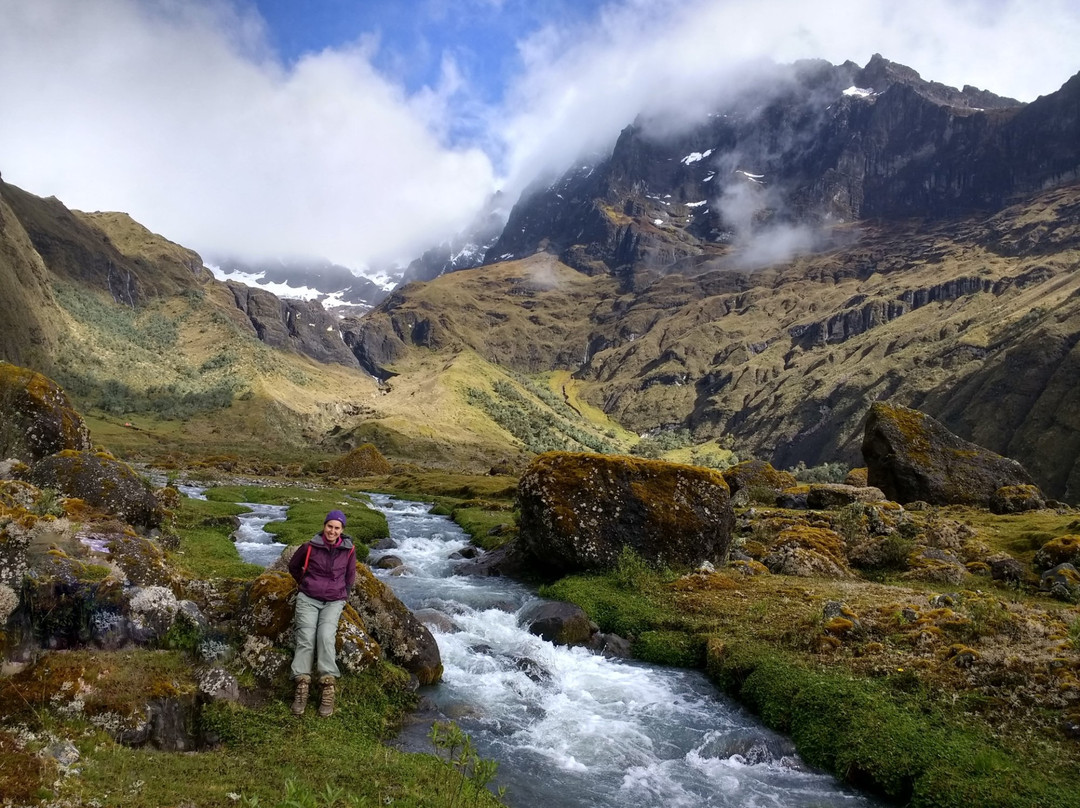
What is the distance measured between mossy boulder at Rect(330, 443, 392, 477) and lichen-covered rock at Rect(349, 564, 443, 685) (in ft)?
297

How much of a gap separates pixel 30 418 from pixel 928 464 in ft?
196

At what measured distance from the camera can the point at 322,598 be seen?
43.1 ft

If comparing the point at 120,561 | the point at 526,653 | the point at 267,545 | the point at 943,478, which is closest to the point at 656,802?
the point at 526,653

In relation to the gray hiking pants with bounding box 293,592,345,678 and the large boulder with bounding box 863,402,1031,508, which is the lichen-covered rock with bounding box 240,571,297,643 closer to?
the gray hiking pants with bounding box 293,592,345,678

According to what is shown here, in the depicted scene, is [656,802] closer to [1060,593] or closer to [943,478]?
[1060,593]

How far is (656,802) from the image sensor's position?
40.3 feet

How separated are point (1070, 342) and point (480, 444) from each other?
577ft

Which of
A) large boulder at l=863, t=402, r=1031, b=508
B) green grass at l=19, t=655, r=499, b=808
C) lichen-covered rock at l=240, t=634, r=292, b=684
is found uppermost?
large boulder at l=863, t=402, r=1031, b=508

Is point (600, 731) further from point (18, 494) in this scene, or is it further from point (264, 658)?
point (18, 494)

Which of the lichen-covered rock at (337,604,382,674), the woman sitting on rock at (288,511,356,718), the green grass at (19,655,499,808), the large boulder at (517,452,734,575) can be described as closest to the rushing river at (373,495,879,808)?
the lichen-covered rock at (337,604,382,674)

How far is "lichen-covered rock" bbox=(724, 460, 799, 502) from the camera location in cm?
5244

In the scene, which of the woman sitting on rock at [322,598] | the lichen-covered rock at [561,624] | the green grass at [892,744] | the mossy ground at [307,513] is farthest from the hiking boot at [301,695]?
the mossy ground at [307,513]

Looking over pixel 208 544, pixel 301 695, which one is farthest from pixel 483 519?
pixel 301 695

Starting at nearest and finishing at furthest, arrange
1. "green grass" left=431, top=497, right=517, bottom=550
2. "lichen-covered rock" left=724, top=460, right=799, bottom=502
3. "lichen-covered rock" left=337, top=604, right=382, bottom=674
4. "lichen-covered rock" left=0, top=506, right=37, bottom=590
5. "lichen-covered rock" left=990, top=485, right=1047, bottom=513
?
"lichen-covered rock" left=0, top=506, right=37, bottom=590
"lichen-covered rock" left=337, top=604, right=382, bottom=674
"green grass" left=431, top=497, right=517, bottom=550
"lichen-covered rock" left=990, top=485, right=1047, bottom=513
"lichen-covered rock" left=724, top=460, right=799, bottom=502
